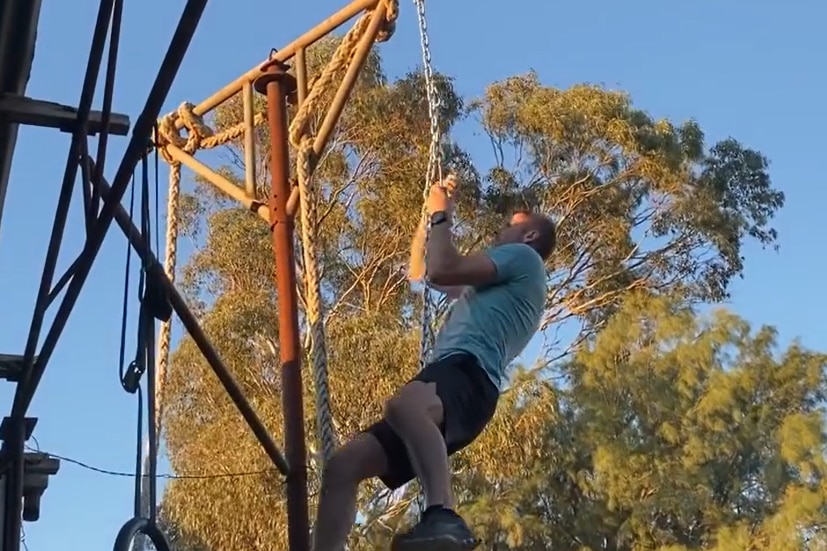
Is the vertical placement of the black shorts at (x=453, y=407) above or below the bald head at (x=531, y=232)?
below

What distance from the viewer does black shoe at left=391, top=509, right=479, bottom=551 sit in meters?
2.11

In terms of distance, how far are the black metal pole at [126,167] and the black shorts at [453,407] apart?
67 centimetres

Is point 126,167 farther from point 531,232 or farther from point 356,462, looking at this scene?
point 531,232

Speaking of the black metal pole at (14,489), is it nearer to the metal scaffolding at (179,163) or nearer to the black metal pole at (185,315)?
the metal scaffolding at (179,163)

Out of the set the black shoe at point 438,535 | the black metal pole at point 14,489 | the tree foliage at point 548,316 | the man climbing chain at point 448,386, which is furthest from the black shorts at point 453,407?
the tree foliage at point 548,316

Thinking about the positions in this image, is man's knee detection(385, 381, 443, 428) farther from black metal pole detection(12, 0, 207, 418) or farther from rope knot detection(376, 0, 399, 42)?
rope knot detection(376, 0, 399, 42)

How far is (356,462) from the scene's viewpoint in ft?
7.59

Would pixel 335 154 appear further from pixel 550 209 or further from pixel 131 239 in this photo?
pixel 131 239

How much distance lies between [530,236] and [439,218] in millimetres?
264

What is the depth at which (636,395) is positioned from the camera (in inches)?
506

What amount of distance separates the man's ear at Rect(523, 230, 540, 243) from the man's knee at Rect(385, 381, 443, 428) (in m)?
0.51

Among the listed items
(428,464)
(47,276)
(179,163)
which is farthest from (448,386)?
(179,163)

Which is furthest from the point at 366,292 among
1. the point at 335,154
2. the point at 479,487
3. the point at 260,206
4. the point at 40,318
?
the point at 40,318

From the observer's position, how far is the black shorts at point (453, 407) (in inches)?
92.4
